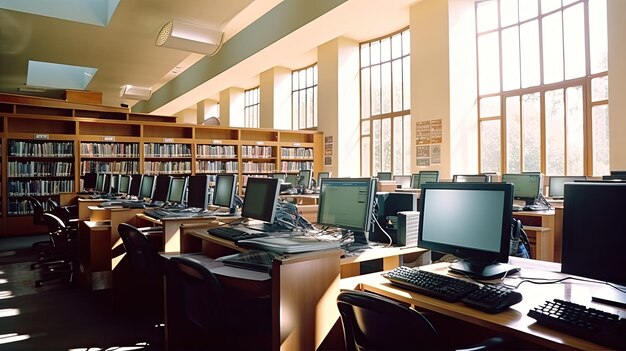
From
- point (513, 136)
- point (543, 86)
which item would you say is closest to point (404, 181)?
point (513, 136)

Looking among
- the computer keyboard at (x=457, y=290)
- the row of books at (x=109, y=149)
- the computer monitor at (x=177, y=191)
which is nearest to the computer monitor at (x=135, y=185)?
the computer monitor at (x=177, y=191)

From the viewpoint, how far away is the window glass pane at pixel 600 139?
6.94 meters

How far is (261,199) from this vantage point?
305 centimetres

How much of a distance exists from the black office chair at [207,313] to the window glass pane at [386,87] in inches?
346

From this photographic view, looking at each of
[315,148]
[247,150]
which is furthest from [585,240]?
[315,148]

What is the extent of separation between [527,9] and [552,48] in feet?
3.30

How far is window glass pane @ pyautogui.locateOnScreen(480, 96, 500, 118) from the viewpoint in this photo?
8.62m

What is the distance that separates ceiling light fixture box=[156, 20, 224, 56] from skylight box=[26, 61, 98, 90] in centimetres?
487

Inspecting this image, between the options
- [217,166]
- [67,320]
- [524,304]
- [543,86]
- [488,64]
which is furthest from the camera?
[217,166]

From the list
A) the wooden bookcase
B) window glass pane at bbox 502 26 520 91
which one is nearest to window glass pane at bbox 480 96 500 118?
window glass pane at bbox 502 26 520 91

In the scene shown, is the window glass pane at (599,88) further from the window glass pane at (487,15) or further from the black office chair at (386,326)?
the black office chair at (386,326)

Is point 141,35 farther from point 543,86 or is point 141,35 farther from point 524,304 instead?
point 524,304

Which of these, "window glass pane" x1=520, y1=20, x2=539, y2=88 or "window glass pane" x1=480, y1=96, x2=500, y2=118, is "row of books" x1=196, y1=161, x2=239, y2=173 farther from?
"window glass pane" x1=520, y1=20, x2=539, y2=88

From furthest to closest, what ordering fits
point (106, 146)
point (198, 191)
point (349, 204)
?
point (106, 146)
point (198, 191)
point (349, 204)
